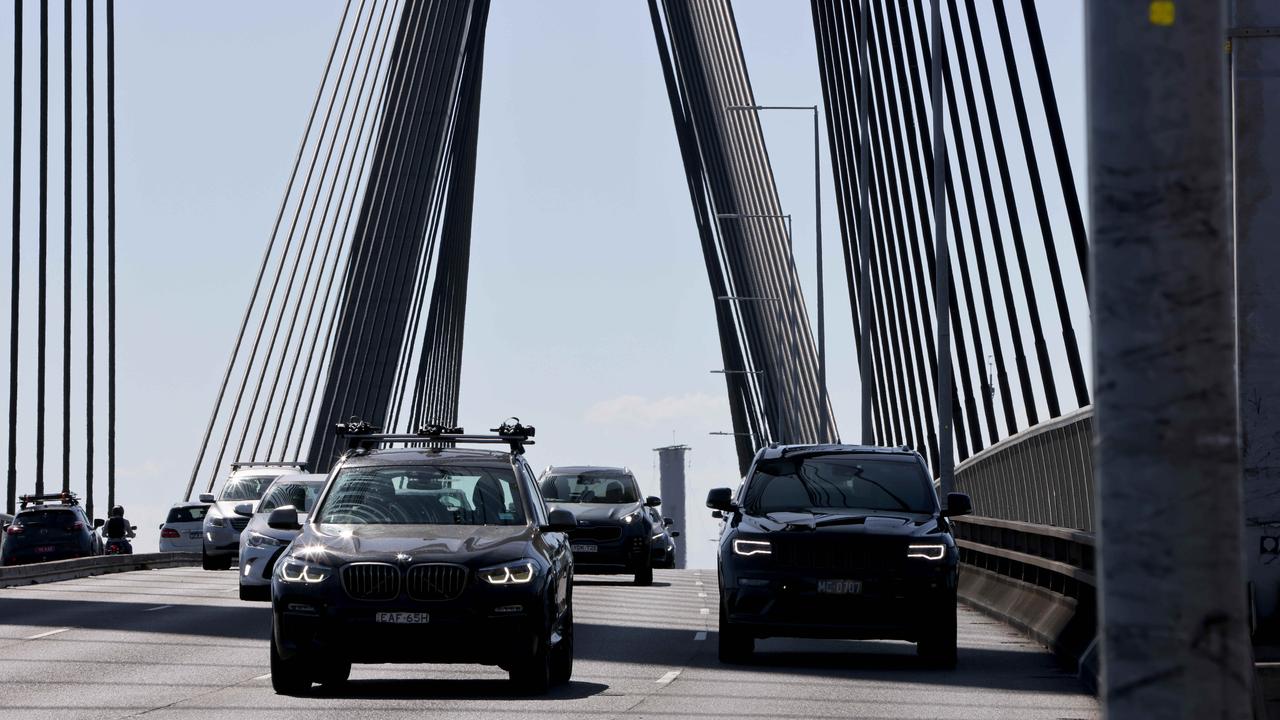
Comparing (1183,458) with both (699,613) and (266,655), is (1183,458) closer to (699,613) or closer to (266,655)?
(266,655)

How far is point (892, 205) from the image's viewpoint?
48.1 metres

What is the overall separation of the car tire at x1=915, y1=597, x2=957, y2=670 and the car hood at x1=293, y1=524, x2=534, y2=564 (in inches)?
143

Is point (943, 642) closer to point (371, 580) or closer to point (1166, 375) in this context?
point (371, 580)

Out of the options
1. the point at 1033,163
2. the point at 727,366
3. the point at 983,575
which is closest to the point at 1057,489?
the point at 983,575

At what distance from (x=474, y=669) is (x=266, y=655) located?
87.7 inches

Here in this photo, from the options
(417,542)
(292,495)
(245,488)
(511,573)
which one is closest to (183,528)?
(245,488)

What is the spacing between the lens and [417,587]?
42.4ft

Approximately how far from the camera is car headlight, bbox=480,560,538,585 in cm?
1296

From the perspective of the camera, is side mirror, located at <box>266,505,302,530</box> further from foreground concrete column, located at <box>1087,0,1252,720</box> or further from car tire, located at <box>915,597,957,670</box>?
foreground concrete column, located at <box>1087,0,1252,720</box>

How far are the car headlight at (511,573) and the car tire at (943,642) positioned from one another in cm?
396

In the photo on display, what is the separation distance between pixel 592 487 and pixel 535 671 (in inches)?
682

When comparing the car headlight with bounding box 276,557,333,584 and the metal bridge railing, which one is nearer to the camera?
the car headlight with bounding box 276,557,333,584

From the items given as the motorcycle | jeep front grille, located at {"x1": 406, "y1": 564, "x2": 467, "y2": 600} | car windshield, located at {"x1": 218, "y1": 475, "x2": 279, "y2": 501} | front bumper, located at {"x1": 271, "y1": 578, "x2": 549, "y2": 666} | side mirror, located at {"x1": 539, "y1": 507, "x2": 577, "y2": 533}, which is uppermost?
side mirror, located at {"x1": 539, "y1": 507, "x2": 577, "y2": 533}

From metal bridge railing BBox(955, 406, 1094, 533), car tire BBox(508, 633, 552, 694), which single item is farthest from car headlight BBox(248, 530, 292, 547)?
car tire BBox(508, 633, 552, 694)
